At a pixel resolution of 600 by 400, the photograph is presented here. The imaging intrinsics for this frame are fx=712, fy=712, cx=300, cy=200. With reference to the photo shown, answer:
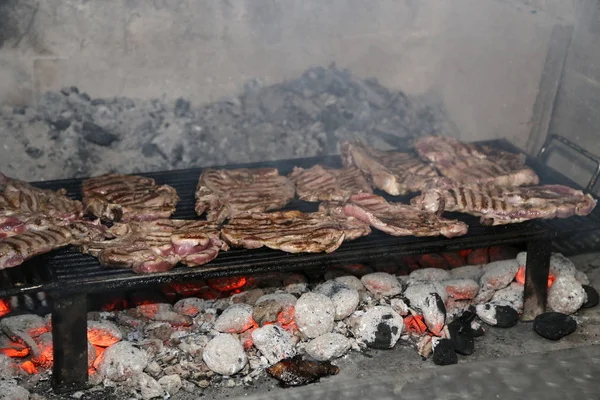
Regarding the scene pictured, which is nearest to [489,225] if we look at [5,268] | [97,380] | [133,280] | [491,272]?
[491,272]

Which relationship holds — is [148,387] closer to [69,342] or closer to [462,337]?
[69,342]

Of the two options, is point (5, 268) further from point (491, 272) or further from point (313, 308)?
point (491, 272)

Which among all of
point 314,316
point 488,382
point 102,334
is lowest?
point 102,334

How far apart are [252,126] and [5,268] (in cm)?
390

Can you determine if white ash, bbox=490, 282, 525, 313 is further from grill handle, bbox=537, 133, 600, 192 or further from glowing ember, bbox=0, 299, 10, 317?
glowing ember, bbox=0, 299, 10, 317

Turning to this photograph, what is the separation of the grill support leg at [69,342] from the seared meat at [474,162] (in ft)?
12.8

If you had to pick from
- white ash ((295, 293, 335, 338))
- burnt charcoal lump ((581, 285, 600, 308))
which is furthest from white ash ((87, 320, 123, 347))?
burnt charcoal lump ((581, 285, 600, 308))

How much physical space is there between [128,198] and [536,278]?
3.74m

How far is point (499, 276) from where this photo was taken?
22.1 feet

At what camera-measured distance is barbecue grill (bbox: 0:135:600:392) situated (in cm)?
509

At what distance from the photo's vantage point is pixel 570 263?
7.04m

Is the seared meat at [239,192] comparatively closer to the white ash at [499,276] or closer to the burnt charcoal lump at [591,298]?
the white ash at [499,276]

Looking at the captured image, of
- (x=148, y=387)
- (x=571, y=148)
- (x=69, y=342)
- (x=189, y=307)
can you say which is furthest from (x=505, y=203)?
(x=69, y=342)

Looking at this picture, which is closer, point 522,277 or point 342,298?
point 342,298
